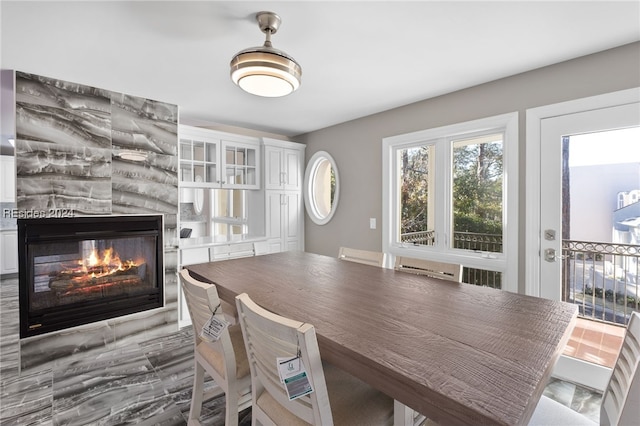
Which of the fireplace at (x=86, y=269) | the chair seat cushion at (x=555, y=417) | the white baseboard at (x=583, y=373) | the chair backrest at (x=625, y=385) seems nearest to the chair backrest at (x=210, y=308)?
the chair seat cushion at (x=555, y=417)

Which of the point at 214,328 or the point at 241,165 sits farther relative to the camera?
the point at 241,165

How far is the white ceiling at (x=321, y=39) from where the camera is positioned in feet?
5.27

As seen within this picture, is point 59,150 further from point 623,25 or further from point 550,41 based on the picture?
point 623,25

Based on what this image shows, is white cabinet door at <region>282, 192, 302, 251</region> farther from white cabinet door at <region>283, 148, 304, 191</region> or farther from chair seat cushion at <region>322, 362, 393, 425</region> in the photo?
chair seat cushion at <region>322, 362, 393, 425</region>

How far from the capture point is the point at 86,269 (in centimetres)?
266

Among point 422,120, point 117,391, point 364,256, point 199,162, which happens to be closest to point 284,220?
point 199,162

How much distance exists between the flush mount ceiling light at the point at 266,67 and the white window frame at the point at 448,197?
1.83 m

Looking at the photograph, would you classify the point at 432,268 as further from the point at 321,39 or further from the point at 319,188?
the point at 319,188

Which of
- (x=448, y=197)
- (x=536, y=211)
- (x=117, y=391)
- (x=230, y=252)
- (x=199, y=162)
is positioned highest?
(x=199, y=162)

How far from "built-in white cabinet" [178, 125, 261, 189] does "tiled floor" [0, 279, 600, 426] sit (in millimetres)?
1783

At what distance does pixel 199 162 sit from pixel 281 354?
3.05 meters

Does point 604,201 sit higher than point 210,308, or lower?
higher

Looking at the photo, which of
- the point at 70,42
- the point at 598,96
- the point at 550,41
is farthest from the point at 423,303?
the point at 70,42

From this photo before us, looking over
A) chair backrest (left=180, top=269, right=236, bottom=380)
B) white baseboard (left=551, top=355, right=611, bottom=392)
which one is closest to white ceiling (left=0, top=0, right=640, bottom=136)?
chair backrest (left=180, top=269, right=236, bottom=380)
